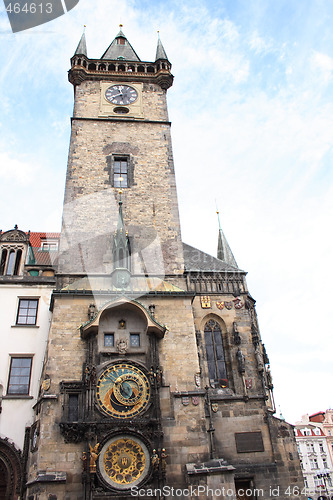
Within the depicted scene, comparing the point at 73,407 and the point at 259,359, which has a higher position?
the point at 259,359

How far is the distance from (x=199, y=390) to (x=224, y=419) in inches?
62.1

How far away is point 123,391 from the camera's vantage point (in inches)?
472

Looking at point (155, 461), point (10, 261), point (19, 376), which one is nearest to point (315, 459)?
point (155, 461)

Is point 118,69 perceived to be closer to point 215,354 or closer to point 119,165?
point 119,165

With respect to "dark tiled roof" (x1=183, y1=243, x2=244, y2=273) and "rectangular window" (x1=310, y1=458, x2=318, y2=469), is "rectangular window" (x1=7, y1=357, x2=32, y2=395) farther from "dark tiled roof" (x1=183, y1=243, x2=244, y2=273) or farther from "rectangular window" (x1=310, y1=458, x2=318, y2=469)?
"rectangular window" (x1=310, y1=458, x2=318, y2=469)

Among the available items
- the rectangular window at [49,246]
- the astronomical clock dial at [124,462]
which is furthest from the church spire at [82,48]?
the astronomical clock dial at [124,462]

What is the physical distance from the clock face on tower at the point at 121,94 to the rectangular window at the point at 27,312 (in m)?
10.9

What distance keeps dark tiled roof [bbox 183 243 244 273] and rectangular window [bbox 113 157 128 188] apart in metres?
3.87

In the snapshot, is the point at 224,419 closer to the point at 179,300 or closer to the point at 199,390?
the point at 199,390

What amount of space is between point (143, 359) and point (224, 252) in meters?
7.35

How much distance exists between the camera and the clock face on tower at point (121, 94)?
67.7 feet

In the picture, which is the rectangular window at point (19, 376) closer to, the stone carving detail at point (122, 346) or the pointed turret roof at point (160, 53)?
the stone carving detail at point (122, 346)

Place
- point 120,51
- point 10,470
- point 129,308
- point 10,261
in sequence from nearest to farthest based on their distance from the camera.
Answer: point 10,470, point 129,308, point 10,261, point 120,51

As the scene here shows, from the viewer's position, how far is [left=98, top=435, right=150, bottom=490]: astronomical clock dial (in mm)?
10922
